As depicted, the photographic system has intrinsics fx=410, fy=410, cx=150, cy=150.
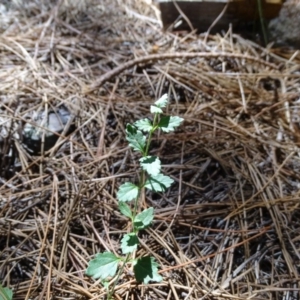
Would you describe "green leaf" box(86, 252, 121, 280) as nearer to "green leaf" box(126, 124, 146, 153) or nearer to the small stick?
"green leaf" box(126, 124, 146, 153)

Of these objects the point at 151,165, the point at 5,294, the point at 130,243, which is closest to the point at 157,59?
the point at 151,165

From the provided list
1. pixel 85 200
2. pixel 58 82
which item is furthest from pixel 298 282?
pixel 58 82

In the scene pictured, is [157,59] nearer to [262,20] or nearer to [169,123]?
[262,20]

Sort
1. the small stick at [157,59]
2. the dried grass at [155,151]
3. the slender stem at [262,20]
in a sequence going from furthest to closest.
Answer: the slender stem at [262,20], the small stick at [157,59], the dried grass at [155,151]

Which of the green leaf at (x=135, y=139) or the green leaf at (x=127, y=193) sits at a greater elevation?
the green leaf at (x=135, y=139)

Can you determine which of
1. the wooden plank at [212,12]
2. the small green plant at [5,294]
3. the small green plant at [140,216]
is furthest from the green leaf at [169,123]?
the wooden plank at [212,12]

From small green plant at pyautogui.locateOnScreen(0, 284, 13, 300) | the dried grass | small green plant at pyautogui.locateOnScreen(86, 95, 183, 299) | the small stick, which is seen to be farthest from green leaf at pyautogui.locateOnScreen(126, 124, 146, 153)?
the small stick

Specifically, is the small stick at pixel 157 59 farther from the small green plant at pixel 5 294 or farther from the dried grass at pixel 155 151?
the small green plant at pixel 5 294
